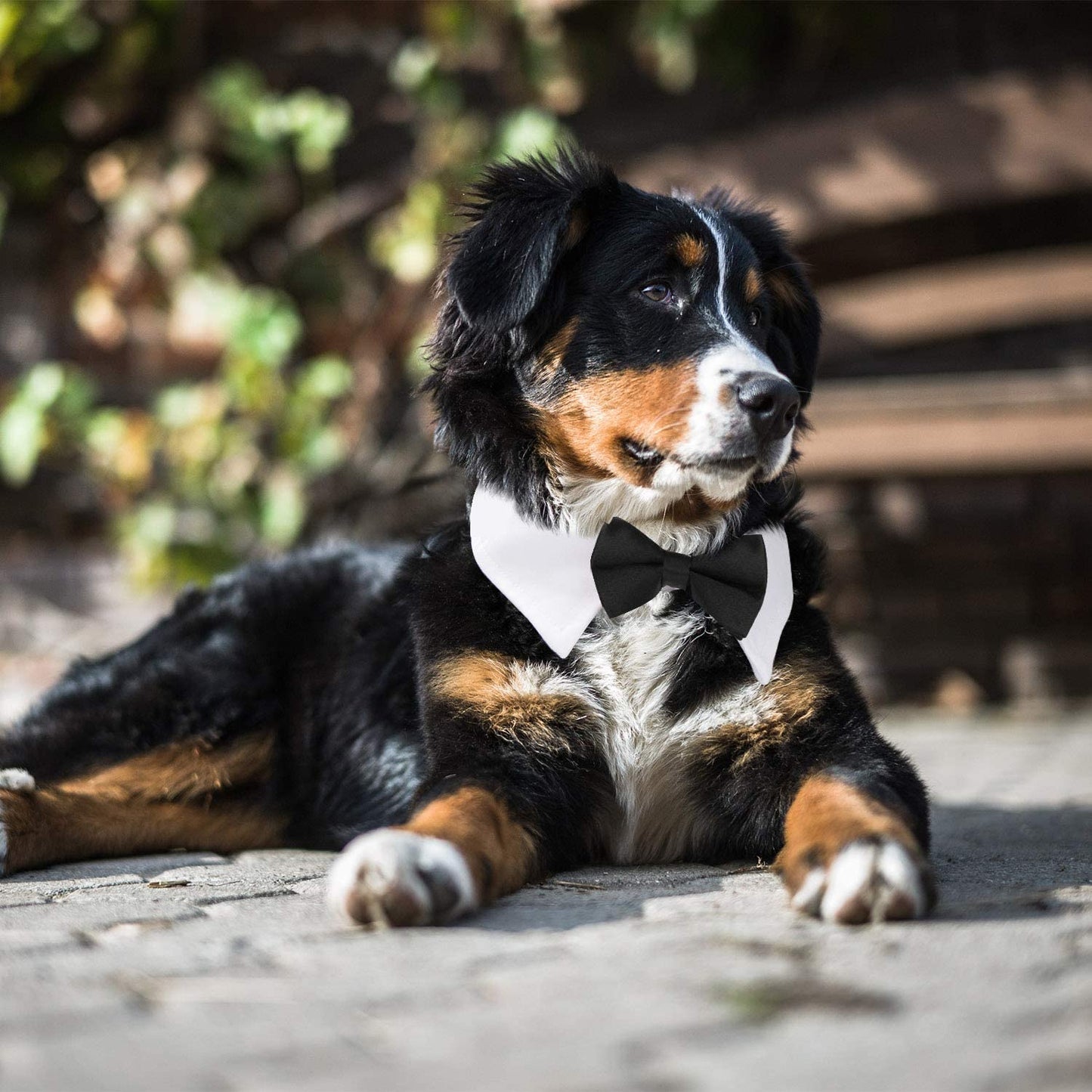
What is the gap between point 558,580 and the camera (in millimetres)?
2768

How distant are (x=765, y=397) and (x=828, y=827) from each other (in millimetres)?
902

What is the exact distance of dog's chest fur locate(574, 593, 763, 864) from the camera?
2.73 meters

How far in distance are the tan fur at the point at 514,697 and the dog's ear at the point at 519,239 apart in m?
0.79

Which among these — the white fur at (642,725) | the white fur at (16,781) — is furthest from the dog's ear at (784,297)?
the white fur at (16,781)

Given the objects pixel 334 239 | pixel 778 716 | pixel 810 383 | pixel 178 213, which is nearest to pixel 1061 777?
pixel 810 383

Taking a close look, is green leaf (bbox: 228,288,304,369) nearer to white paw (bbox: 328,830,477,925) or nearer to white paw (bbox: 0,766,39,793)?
white paw (bbox: 0,766,39,793)

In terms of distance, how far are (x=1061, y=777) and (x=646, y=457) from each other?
7.90 ft

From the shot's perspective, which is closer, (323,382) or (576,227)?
(576,227)

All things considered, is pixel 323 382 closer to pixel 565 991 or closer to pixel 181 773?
pixel 181 773

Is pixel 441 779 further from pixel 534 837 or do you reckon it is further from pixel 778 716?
pixel 778 716

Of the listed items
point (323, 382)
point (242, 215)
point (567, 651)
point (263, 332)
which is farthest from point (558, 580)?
point (242, 215)

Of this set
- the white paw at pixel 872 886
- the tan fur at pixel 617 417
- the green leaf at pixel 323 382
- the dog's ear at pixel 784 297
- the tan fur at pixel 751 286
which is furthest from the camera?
the green leaf at pixel 323 382

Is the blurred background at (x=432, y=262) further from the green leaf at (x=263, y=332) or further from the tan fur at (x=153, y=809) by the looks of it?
the tan fur at (x=153, y=809)

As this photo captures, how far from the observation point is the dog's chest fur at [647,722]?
2729mm
